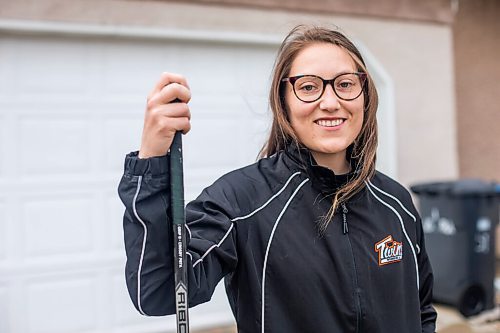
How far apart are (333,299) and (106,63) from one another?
12.0 feet

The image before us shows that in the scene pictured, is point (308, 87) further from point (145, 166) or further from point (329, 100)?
point (145, 166)

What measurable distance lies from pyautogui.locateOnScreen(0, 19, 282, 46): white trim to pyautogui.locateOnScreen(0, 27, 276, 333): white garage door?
87mm

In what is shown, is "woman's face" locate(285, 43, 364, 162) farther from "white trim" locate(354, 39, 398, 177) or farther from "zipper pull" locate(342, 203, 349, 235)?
"white trim" locate(354, 39, 398, 177)

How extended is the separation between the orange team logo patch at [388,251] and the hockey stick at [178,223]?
2.15 ft

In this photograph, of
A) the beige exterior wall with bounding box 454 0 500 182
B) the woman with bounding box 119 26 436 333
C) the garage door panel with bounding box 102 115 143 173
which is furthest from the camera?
the beige exterior wall with bounding box 454 0 500 182

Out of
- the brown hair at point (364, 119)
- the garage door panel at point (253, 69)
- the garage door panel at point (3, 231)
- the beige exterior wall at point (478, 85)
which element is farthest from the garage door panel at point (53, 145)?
the beige exterior wall at point (478, 85)

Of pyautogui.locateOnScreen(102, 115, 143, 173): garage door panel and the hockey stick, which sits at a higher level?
pyautogui.locateOnScreen(102, 115, 143, 173): garage door panel

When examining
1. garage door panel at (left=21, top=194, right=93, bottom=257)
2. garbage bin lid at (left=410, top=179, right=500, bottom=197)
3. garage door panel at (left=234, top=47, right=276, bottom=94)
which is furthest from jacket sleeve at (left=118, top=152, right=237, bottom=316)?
garbage bin lid at (left=410, top=179, right=500, bottom=197)

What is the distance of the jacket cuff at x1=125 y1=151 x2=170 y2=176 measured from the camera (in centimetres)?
136

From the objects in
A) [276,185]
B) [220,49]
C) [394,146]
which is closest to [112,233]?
[220,49]

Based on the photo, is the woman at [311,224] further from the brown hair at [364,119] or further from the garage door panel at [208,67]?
the garage door panel at [208,67]

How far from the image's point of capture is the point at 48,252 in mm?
4621

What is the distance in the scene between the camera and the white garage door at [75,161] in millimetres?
4512

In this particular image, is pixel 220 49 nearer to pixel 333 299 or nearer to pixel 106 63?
pixel 106 63
